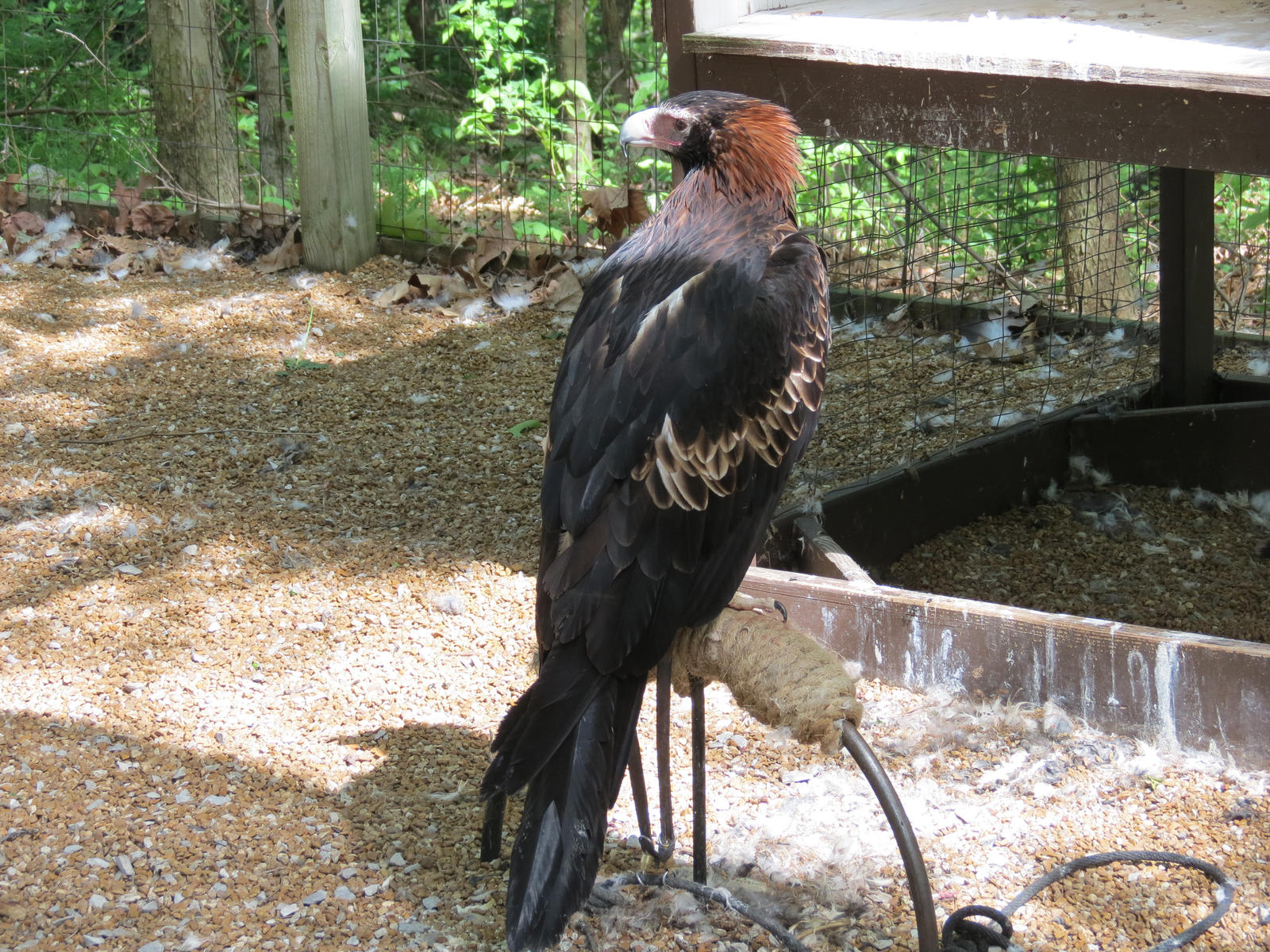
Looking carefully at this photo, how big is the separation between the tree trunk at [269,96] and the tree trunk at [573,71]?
1.60 metres

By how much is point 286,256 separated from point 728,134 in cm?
376

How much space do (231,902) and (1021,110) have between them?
7.19 feet

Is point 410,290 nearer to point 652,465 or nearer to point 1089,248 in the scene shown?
point 1089,248

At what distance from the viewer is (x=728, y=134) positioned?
8.48 feet

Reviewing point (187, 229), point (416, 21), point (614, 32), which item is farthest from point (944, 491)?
point (416, 21)

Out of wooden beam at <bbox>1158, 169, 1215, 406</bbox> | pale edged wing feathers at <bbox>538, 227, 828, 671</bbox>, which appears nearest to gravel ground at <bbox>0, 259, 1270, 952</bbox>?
pale edged wing feathers at <bbox>538, 227, 828, 671</bbox>

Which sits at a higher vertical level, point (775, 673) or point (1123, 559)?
point (775, 673)

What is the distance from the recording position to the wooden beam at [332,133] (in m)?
5.49

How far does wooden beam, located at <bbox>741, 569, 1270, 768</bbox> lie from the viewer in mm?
2672

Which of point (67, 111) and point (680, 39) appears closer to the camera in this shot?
point (680, 39)

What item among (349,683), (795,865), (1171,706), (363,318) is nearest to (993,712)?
(1171,706)

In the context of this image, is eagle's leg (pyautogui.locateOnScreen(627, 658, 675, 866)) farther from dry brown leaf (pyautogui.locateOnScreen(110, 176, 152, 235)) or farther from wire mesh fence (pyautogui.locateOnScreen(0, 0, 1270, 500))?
dry brown leaf (pyautogui.locateOnScreen(110, 176, 152, 235))

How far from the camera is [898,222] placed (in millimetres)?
4715

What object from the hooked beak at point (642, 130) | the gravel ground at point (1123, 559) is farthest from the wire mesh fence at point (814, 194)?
the hooked beak at point (642, 130)
